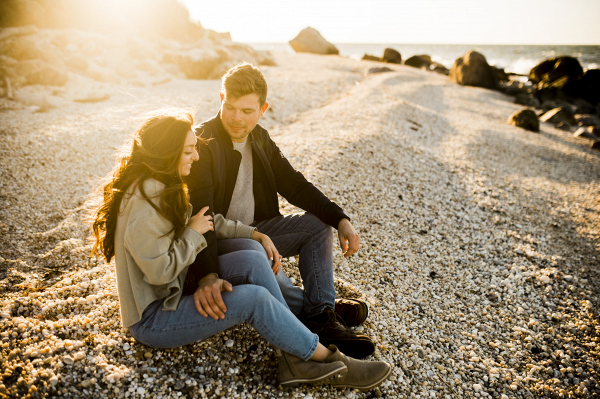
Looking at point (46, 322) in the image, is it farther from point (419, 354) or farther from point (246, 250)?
point (419, 354)

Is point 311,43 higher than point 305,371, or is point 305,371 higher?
point 311,43

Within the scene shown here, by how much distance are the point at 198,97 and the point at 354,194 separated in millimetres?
8222

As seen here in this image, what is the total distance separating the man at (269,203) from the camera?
3152 millimetres

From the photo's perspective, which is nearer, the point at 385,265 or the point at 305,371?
the point at 305,371

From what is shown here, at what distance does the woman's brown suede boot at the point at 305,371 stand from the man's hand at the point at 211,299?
0.65 metres

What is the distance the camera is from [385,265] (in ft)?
16.1

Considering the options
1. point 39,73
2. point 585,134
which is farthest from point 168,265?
point 585,134

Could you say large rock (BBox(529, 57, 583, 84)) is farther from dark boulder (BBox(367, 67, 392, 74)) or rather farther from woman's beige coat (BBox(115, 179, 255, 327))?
woman's beige coat (BBox(115, 179, 255, 327))

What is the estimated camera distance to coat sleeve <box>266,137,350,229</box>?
11.8 feet

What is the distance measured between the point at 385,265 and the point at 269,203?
83.8 inches

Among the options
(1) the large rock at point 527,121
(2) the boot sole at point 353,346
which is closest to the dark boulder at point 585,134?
(1) the large rock at point 527,121

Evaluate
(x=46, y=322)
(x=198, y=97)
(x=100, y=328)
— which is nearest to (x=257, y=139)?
(x=100, y=328)

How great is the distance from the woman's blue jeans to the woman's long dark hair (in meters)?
0.61

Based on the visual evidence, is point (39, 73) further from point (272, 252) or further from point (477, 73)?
point (477, 73)
